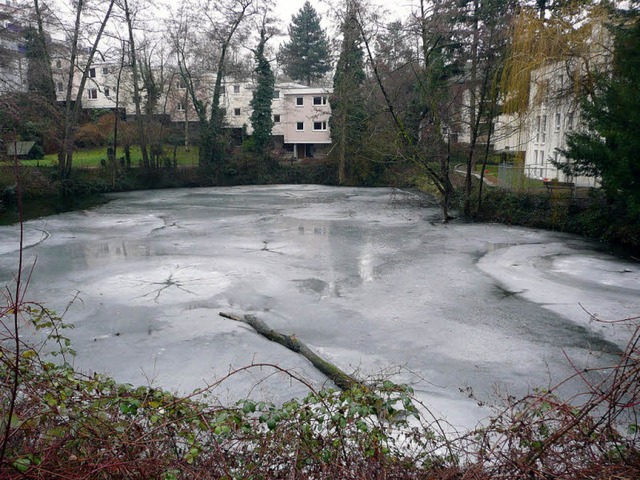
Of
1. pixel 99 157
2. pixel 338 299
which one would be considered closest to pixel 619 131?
pixel 338 299

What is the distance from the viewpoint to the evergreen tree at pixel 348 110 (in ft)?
119

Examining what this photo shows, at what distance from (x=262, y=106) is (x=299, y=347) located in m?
36.0

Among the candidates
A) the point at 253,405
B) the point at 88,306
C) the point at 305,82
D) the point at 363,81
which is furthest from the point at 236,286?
the point at 305,82

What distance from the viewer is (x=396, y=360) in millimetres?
7738

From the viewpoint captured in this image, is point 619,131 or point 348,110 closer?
point 619,131

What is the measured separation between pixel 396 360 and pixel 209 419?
4.27 meters

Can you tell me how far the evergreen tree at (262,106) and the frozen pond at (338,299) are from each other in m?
22.4

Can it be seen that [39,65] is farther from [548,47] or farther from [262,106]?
[548,47]

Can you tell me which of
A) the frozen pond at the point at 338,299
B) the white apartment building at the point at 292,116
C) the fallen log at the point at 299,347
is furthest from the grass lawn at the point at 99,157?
the fallen log at the point at 299,347

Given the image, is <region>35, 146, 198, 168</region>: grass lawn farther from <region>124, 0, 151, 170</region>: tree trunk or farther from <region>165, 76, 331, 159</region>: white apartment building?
<region>165, 76, 331, 159</region>: white apartment building

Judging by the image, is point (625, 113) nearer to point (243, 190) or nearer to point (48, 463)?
point (48, 463)

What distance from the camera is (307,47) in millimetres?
61469

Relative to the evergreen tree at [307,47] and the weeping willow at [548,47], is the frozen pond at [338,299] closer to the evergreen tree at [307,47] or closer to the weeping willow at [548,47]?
the weeping willow at [548,47]

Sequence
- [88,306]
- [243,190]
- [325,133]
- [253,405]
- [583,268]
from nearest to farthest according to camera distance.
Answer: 1. [253,405]
2. [88,306]
3. [583,268]
4. [243,190]
5. [325,133]
